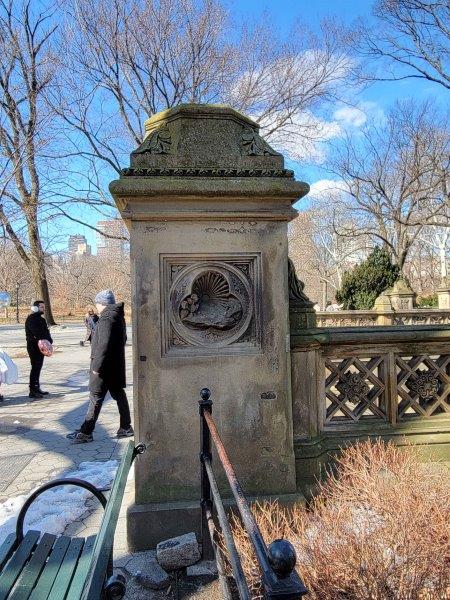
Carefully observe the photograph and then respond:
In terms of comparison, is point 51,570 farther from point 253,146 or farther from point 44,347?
point 44,347

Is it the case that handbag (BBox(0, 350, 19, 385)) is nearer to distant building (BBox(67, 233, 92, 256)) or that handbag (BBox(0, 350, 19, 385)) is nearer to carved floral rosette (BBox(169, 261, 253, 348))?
carved floral rosette (BBox(169, 261, 253, 348))

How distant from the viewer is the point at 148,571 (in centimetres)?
288

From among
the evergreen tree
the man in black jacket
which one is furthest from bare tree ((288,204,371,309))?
the man in black jacket

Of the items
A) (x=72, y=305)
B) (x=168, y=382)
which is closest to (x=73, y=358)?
(x=168, y=382)

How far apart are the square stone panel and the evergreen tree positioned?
23.9 m

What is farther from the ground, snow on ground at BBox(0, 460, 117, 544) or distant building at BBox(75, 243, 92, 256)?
distant building at BBox(75, 243, 92, 256)

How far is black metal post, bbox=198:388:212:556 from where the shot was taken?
2.77 meters

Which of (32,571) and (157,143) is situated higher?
(157,143)

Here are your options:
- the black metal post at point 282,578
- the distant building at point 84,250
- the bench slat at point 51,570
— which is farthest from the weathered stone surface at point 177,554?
the distant building at point 84,250

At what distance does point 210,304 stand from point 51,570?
6.07ft

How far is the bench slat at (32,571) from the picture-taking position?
2.17 meters

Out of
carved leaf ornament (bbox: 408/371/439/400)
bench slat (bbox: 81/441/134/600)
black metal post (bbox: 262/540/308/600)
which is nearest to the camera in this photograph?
black metal post (bbox: 262/540/308/600)

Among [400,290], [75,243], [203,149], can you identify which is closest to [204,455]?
[203,149]

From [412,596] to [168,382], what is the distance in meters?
1.89
